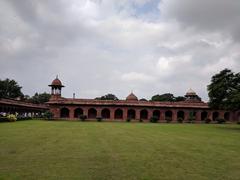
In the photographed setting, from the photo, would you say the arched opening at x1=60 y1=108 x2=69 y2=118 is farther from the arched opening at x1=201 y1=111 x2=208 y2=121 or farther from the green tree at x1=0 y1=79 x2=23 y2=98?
the green tree at x1=0 y1=79 x2=23 y2=98

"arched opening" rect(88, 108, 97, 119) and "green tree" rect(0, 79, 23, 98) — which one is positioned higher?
"green tree" rect(0, 79, 23, 98)

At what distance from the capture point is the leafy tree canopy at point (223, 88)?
31.9m

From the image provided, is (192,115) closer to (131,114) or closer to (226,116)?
(226,116)

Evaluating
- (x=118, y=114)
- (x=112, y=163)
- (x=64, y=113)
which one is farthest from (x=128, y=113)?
(x=112, y=163)

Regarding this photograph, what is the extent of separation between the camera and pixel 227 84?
32.8 metres

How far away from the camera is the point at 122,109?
48.9 meters

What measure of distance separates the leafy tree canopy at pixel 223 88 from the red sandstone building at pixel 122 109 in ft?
50.0

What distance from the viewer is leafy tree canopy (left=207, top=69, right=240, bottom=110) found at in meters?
31.9

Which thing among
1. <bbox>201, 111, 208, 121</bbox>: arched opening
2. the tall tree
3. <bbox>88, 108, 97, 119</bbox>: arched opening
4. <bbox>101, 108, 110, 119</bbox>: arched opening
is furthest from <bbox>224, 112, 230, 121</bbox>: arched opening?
the tall tree

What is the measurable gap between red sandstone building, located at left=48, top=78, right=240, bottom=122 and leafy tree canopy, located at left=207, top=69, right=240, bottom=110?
15.3m


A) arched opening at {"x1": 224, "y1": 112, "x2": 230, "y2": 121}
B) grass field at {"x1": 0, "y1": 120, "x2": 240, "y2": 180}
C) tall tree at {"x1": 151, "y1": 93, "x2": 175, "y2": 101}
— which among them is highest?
tall tree at {"x1": 151, "y1": 93, "x2": 175, "y2": 101}

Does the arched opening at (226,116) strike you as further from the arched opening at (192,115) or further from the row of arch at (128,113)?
the arched opening at (192,115)

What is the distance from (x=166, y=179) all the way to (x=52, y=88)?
43.4 m

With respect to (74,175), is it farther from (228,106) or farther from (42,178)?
(228,106)
